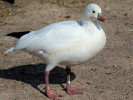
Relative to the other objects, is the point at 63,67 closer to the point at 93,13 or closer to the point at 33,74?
the point at 33,74

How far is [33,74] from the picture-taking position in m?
7.02

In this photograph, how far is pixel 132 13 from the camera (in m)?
11.2

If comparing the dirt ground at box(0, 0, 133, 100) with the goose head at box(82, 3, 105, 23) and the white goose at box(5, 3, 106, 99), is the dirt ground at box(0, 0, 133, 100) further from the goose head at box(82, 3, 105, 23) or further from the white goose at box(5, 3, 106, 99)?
the goose head at box(82, 3, 105, 23)

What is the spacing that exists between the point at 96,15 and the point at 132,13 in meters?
5.96

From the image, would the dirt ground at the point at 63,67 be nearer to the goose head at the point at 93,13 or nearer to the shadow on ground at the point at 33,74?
the shadow on ground at the point at 33,74

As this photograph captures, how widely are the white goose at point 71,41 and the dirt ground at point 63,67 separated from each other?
75 centimetres

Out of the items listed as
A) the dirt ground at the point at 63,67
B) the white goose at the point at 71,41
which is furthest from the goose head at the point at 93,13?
the dirt ground at the point at 63,67

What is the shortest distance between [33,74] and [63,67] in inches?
32.6

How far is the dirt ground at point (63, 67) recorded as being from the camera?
6.11 m

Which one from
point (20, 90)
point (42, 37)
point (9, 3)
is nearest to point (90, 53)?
point (42, 37)

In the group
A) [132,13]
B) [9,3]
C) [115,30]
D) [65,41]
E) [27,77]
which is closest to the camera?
[65,41]

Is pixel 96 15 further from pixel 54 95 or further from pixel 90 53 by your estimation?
pixel 54 95

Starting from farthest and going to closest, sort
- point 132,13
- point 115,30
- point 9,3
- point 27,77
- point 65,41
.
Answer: point 9,3, point 132,13, point 115,30, point 27,77, point 65,41

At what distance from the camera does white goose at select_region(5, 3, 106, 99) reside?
5.48 m
